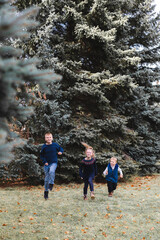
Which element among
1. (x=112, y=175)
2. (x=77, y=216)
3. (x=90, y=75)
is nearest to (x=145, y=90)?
(x=90, y=75)

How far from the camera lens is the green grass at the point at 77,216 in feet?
14.0

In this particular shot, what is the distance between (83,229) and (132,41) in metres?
12.8

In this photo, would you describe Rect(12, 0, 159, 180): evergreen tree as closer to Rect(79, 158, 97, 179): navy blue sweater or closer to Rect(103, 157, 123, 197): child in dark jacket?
Rect(103, 157, 123, 197): child in dark jacket

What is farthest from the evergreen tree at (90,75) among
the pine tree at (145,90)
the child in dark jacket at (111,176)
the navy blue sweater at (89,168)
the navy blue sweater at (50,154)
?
the navy blue sweater at (50,154)

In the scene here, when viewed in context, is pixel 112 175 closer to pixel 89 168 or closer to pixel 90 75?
pixel 89 168

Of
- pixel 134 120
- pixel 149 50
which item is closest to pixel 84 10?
pixel 149 50

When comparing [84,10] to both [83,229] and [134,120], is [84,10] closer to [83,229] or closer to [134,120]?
[134,120]

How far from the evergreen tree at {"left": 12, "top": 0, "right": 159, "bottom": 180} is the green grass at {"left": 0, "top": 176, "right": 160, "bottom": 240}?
2341 millimetres

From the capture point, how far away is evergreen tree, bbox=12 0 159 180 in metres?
9.48

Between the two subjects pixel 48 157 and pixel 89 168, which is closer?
pixel 48 157

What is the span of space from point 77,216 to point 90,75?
6.81 m

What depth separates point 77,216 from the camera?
5.30m

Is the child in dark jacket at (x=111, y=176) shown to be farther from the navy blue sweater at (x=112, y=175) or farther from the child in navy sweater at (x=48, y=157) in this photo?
the child in navy sweater at (x=48, y=157)

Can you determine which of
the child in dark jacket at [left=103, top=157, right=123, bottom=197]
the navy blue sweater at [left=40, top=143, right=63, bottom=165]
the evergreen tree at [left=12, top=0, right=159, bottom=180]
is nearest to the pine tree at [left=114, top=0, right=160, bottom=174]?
the evergreen tree at [left=12, top=0, right=159, bottom=180]
